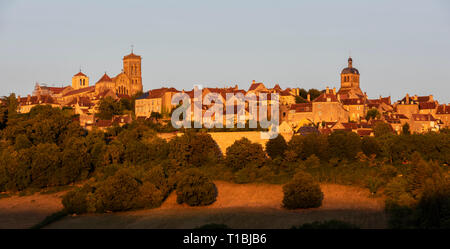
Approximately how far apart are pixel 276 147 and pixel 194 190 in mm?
11743

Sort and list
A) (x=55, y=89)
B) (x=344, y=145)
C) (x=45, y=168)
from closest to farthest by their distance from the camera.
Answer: (x=45, y=168) < (x=344, y=145) < (x=55, y=89)

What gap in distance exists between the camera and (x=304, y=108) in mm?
65062

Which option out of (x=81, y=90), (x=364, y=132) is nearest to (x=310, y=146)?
(x=364, y=132)

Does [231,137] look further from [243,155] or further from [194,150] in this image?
[243,155]

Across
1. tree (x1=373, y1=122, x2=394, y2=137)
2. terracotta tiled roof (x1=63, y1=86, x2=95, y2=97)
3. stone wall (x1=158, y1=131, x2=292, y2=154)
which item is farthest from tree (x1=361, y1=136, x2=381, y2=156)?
terracotta tiled roof (x1=63, y1=86, x2=95, y2=97)

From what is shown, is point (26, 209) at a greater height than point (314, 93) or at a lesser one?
lesser

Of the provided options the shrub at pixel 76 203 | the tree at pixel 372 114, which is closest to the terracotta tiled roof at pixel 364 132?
the tree at pixel 372 114

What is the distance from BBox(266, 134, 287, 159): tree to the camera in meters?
53.0

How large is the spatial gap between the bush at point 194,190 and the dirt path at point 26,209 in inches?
345

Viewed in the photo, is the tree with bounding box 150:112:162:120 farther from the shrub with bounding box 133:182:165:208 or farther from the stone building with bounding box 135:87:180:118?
the shrub with bounding box 133:182:165:208

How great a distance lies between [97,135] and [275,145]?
16681 mm

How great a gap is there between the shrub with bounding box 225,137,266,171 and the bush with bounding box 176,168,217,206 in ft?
23.0

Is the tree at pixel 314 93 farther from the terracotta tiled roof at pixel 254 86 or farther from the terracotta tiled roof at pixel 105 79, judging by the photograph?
the terracotta tiled roof at pixel 105 79
